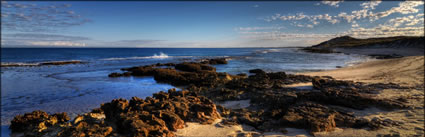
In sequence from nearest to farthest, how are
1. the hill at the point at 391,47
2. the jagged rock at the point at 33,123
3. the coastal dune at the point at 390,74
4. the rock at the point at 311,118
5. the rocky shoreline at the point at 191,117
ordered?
the rocky shoreline at the point at 191,117
the rock at the point at 311,118
the jagged rock at the point at 33,123
the coastal dune at the point at 390,74
the hill at the point at 391,47

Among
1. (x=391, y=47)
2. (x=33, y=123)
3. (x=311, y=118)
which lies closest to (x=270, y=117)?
(x=311, y=118)

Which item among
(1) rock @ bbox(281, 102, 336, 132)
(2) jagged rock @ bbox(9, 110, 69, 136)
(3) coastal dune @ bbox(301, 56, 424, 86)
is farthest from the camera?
(3) coastal dune @ bbox(301, 56, 424, 86)

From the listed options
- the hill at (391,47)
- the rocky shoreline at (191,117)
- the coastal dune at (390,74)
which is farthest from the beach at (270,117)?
the hill at (391,47)

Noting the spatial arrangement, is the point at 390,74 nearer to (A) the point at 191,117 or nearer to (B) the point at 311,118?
(B) the point at 311,118

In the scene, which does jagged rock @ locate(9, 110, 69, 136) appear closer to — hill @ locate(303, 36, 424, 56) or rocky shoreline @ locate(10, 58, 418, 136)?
rocky shoreline @ locate(10, 58, 418, 136)

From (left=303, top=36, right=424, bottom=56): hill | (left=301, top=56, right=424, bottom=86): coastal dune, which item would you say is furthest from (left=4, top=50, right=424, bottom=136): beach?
(left=303, top=36, right=424, bottom=56): hill

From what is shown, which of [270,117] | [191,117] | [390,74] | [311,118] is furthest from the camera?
[390,74]

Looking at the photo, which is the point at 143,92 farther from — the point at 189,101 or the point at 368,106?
the point at 368,106

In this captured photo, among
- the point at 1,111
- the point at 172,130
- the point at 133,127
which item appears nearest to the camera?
the point at 133,127

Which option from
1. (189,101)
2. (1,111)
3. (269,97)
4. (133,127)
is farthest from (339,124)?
(1,111)

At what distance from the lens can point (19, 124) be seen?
562cm

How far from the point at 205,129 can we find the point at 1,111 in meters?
7.95

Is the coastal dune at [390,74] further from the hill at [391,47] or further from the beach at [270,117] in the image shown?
the hill at [391,47]

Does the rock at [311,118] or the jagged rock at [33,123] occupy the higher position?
the rock at [311,118]
